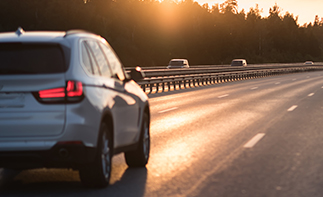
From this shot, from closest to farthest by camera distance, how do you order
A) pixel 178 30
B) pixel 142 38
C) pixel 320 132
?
pixel 320 132
pixel 142 38
pixel 178 30

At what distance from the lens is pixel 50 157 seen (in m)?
6.30

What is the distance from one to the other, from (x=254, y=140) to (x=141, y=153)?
12.3 feet

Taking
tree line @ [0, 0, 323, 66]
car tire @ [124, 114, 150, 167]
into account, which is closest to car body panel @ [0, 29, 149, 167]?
car tire @ [124, 114, 150, 167]

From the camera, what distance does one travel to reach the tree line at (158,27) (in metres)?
89.2

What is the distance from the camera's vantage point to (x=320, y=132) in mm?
13023

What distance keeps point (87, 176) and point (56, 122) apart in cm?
87

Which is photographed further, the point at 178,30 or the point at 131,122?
the point at 178,30

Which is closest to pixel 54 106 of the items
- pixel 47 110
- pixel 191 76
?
pixel 47 110

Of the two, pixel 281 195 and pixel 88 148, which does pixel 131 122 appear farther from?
pixel 281 195

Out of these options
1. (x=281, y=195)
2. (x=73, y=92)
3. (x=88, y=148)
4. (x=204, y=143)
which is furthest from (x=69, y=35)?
(x=204, y=143)

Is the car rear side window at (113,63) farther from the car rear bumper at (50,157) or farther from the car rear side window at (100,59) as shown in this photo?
the car rear bumper at (50,157)

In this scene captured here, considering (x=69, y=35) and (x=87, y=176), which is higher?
(x=69, y=35)

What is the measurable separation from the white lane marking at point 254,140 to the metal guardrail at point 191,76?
17156mm

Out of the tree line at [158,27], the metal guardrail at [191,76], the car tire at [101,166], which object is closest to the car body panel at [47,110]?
the car tire at [101,166]
